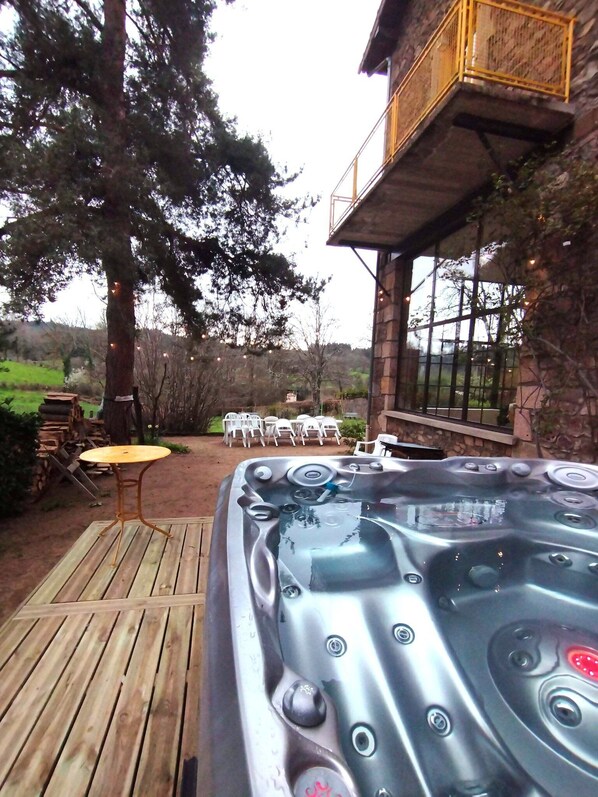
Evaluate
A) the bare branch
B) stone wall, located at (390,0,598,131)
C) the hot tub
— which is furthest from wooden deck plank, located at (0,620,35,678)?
the bare branch

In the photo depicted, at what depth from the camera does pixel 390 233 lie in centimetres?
524

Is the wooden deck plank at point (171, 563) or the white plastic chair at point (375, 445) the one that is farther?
the white plastic chair at point (375, 445)

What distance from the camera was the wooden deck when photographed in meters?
1.12

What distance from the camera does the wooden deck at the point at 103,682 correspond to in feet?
3.68

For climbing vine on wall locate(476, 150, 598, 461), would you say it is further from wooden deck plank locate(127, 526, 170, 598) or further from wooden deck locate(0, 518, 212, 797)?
wooden deck plank locate(127, 526, 170, 598)

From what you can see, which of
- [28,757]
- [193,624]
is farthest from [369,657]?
[28,757]

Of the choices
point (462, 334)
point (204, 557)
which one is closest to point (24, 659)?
point (204, 557)

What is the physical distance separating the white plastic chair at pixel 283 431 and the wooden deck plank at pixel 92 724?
6657 mm

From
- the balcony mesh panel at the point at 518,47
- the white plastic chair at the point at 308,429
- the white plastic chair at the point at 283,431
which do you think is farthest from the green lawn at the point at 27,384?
the balcony mesh panel at the point at 518,47

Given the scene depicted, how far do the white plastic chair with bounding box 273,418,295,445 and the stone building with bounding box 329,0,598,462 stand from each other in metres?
2.79

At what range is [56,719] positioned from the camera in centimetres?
128

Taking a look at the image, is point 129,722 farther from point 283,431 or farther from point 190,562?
point 283,431

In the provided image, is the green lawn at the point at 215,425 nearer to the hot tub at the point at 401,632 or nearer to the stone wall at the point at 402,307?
the stone wall at the point at 402,307

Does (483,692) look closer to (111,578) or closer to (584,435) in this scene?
(111,578)
